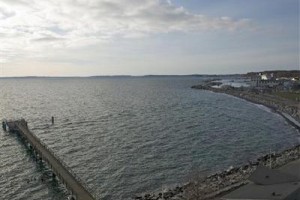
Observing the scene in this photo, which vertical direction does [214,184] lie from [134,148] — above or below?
below

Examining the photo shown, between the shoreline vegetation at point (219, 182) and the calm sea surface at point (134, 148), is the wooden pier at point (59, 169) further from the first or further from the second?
the shoreline vegetation at point (219, 182)

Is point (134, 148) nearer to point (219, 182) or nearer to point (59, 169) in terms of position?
point (59, 169)

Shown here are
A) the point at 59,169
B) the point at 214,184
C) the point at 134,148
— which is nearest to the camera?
the point at 214,184

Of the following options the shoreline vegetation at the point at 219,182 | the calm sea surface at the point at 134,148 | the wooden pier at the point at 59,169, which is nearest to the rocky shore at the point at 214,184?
the shoreline vegetation at the point at 219,182

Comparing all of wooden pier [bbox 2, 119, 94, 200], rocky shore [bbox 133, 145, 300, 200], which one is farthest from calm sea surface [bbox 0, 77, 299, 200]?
rocky shore [bbox 133, 145, 300, 200]

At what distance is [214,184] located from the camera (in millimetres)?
37688

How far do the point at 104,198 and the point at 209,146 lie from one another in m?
23.4

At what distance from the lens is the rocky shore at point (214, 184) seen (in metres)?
34.2

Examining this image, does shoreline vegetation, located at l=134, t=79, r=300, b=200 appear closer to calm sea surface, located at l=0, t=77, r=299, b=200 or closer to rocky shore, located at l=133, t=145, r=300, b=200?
rocky shore, located at l=133, t=145, r=300, b=200

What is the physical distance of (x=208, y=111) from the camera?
99.8 meters

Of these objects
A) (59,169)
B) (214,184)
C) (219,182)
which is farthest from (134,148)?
(214,184)

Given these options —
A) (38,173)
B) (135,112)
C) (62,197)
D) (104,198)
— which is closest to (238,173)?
(104,198)

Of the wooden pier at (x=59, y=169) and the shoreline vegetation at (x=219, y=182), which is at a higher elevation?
the wooden pier at (x=59, y=169)

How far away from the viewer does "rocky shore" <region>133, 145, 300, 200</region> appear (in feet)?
112
